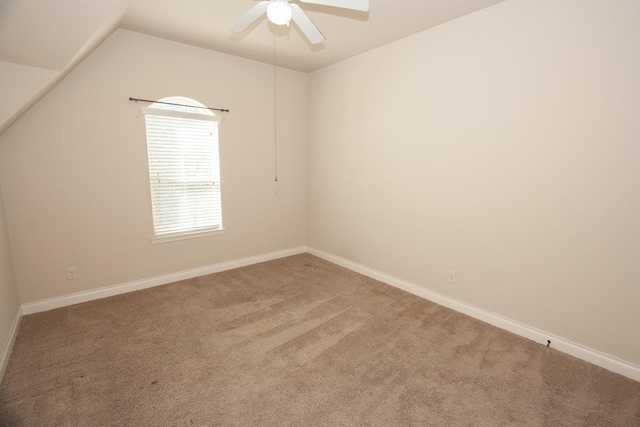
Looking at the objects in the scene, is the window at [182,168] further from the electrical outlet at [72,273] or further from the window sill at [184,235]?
the electrical outlet at [72,273]

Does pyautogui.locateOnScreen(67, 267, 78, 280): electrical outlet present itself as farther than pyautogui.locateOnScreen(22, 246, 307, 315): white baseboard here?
Yes

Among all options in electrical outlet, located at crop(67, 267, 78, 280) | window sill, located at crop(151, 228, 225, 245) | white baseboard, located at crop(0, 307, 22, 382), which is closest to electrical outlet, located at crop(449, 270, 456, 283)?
window sill, located at crop(151, 228, 225, 245)

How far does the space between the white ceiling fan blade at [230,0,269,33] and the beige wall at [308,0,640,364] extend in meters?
1.75

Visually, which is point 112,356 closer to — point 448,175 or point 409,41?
point 448,175

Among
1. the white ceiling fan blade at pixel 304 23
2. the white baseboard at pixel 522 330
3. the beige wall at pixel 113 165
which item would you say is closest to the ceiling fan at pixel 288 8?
the white ceiling fan blade at pixel 304 23

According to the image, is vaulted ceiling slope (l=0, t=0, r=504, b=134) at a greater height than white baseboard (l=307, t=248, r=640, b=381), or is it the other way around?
vaulted ceiling slope (l=0, t=0, r=504, b=134)

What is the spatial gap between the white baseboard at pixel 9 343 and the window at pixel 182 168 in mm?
1245

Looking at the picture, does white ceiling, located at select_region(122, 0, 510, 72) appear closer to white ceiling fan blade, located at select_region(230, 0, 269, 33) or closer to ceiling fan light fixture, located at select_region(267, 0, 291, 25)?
white ceiling fan blade, located at select_region(230, 0, 269, 33)

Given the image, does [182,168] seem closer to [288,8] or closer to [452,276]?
[288,8]

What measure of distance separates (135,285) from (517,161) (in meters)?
3.97

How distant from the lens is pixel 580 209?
215 cm

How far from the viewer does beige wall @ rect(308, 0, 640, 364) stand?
6.55ft

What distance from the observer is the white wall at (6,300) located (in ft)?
6.85

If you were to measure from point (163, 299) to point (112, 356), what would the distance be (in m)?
0.92
